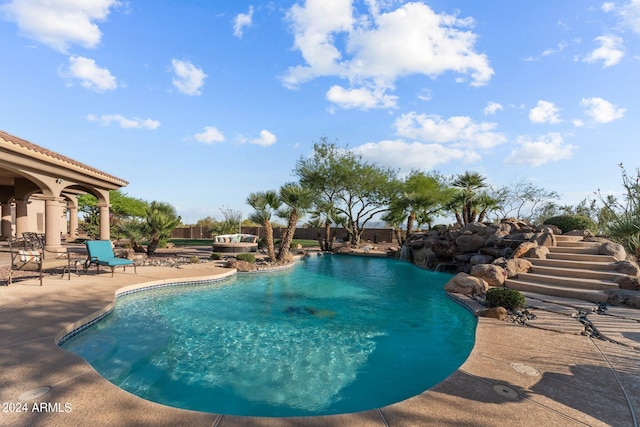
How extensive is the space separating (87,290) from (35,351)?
422 centimetres

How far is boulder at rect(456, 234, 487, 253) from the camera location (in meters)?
14.8

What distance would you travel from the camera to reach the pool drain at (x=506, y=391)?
323 centimetres

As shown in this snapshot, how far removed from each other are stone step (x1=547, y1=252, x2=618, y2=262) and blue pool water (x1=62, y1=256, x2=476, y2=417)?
4.40m

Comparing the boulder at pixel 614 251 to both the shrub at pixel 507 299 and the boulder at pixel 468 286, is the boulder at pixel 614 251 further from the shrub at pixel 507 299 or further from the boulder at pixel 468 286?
the shrub at pixel 507 299

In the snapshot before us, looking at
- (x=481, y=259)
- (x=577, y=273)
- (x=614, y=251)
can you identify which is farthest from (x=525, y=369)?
(x=481, y=259)

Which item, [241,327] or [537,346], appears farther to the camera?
[241,327]

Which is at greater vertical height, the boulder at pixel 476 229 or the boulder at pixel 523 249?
the boulder at pixel 476 229

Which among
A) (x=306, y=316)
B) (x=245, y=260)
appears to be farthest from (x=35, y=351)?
(x=245, y=260)

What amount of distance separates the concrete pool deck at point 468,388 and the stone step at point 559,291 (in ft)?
7.51

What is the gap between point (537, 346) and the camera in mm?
4672

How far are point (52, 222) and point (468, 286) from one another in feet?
55.8

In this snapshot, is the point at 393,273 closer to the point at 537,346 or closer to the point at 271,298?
the point at 271,298

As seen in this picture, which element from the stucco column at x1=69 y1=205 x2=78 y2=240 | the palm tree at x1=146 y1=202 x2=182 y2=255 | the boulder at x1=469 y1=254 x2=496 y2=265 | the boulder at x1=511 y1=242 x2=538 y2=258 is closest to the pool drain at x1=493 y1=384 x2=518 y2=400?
the boulder at x1=511 y1=242 x2=538 y2=258

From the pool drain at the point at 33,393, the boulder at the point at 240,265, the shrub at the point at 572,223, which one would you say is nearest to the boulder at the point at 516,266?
the shrub at the point at 572,223
